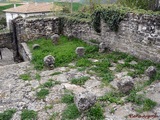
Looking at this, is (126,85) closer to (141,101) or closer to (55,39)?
(141,101)

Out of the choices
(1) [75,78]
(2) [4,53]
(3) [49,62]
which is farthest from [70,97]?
(2) [4,53]

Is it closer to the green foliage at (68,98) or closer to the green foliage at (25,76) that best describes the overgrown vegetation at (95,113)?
the green foliage at (68,98)

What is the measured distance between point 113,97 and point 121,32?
411 cm

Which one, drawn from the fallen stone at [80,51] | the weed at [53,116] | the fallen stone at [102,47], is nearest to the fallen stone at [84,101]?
the weed at [53,116]

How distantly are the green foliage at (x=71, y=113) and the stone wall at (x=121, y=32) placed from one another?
12.6ft

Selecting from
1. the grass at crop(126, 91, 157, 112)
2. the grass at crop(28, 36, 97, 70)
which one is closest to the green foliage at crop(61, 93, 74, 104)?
the grass at crop(126, 91, 157, 112)

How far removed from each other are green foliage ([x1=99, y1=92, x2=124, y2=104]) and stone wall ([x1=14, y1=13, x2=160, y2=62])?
8.62 ft

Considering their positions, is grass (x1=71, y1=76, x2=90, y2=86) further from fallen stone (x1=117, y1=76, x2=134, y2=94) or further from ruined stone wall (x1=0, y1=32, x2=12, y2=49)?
ruined stone wall (x1=0, y1=32, x2=12, y2=49)

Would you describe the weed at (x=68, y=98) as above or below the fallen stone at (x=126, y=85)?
below

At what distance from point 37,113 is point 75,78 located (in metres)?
2.12

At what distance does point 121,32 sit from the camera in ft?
29.8

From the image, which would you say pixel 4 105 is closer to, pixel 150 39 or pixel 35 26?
pixel 150 39

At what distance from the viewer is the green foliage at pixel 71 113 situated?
4.96 m

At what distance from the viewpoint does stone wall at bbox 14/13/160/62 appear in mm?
7691
